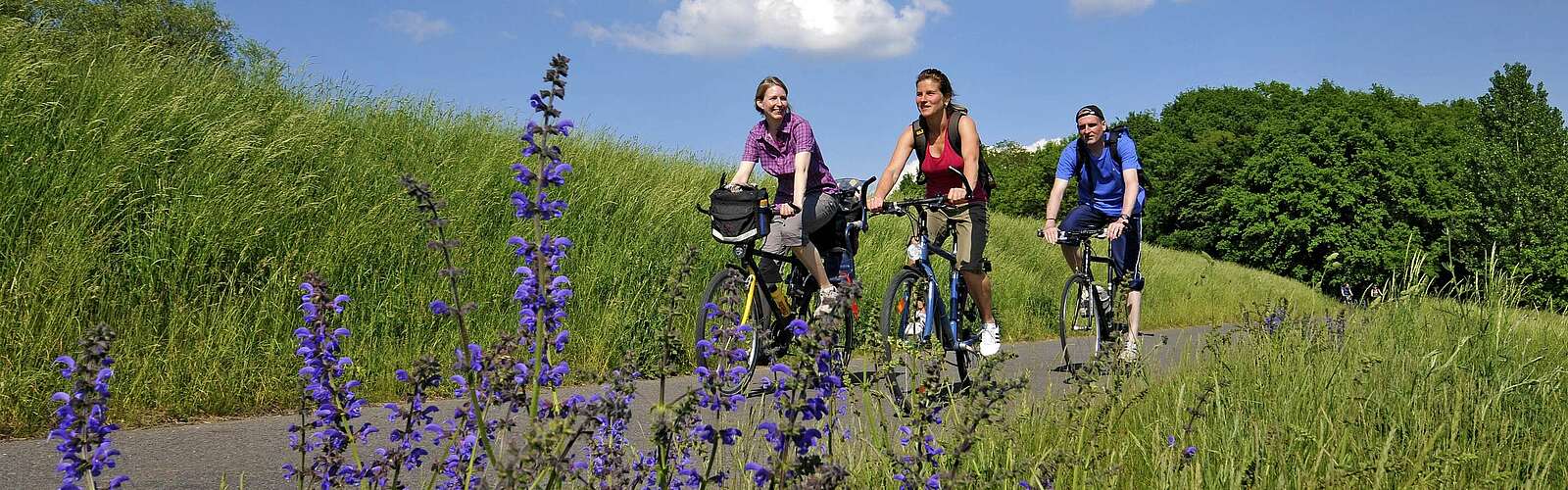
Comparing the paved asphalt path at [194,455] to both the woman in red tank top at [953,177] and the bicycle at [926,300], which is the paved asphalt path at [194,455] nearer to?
the bicycle at [926,300]

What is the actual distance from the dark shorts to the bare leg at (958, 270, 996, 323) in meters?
1.29

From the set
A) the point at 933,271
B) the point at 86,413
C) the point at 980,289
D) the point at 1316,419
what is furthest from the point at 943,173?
the point at 86,413

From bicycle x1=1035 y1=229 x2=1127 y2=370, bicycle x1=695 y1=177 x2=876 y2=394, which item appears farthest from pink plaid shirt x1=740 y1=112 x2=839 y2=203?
bicycle x1=1035 y1=229 x2=1127 y2=370

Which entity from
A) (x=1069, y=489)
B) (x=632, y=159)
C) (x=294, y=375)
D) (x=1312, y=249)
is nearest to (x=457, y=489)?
(x=1069, y=489)

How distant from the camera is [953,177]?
21.7ft

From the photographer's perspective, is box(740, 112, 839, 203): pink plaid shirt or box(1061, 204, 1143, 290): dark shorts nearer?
box(740, 112, 839, 203): pink plaid shirt

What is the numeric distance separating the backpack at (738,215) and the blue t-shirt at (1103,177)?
2641mm

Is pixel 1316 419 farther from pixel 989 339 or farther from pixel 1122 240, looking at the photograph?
pixel 1122 240

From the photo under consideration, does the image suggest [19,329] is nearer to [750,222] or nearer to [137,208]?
[137,208]

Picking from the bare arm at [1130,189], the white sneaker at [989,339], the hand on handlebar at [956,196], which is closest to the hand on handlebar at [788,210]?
the hand on handlebar at [956,196]

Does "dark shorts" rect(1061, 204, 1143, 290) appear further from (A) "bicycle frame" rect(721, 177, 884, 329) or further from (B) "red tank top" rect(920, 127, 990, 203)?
(A) "bicycle frame" rect(721, 177, 884, 329)

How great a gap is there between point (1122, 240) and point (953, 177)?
1786mm

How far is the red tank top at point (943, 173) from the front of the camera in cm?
653

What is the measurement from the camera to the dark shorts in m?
7.54
